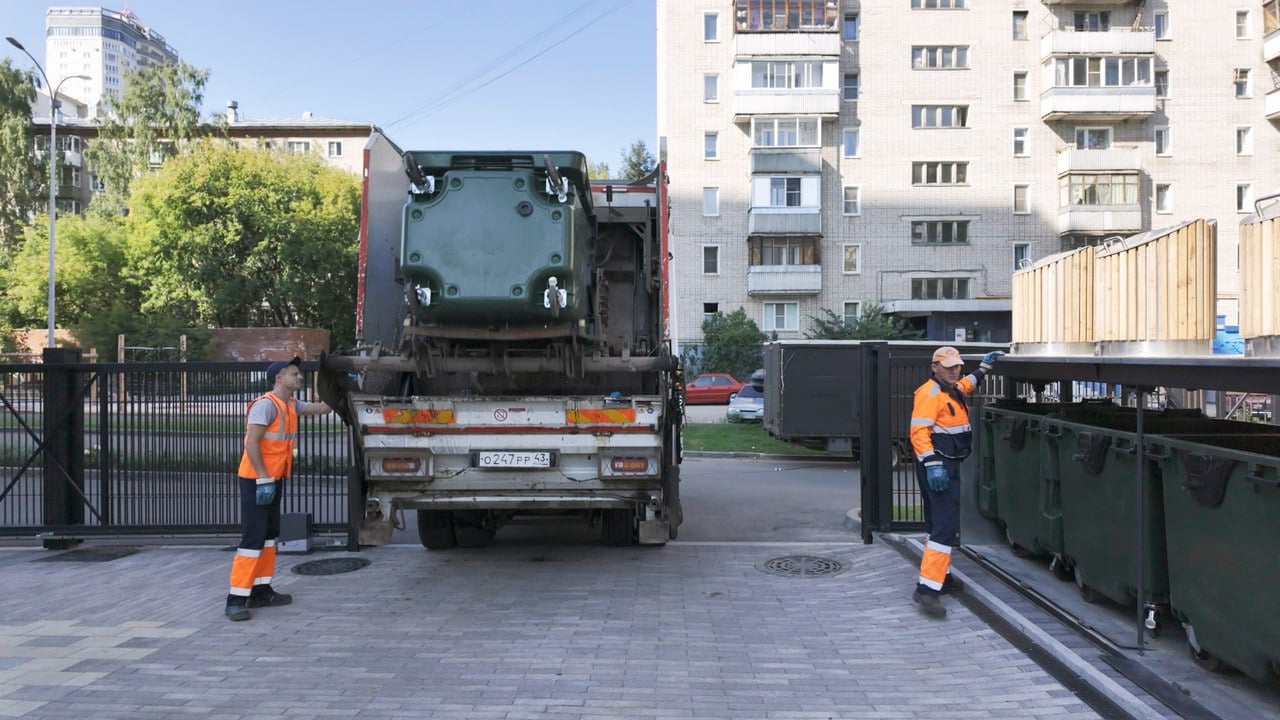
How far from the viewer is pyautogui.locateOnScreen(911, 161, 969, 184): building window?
38.8 metres

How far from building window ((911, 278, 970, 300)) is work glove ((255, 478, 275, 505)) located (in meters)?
36.1

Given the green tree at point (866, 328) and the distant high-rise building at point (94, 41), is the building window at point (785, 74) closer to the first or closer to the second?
the green tree at point (866, 328)

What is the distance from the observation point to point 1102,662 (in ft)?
16.1

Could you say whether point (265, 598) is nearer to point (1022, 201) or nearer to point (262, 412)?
point (262, 412)

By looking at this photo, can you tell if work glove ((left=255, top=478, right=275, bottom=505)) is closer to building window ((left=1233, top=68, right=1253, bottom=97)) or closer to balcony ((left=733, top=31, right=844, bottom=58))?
balcony ((left=733, top=31, right=844, bottom=58))

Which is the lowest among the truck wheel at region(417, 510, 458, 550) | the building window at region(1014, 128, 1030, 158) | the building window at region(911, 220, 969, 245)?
the truck wheel at region(417, 510, 458, 550)

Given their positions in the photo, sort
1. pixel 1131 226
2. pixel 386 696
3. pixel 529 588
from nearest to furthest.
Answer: pixel 386 696
pixel 529 588
pixel 1131 226

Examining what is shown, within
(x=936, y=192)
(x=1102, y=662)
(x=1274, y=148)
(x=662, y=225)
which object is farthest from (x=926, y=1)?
(x=1102, y=662)

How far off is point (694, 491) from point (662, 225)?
629cm

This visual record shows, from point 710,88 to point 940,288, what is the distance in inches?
524

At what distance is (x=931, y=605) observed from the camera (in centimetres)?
608

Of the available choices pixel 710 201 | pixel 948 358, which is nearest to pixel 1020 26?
pixel 710 201

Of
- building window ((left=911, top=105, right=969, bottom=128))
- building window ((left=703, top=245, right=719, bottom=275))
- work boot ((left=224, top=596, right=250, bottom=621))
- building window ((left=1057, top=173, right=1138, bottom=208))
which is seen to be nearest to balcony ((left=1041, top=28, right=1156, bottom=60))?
building window ((left=911, top=105, right=969, bottom=128))

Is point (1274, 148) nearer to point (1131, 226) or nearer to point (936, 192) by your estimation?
point (1131, 226)
